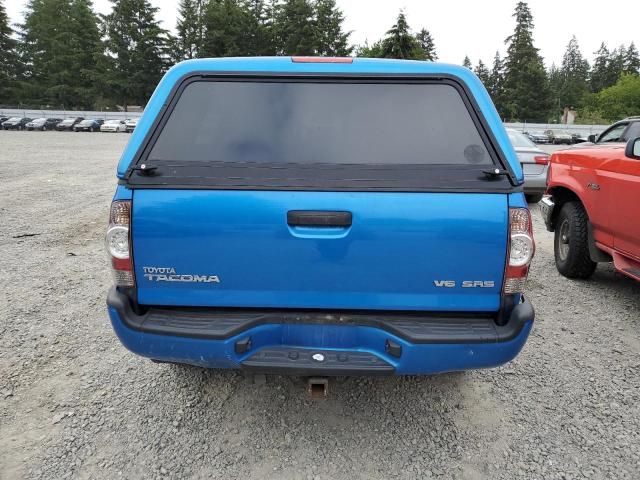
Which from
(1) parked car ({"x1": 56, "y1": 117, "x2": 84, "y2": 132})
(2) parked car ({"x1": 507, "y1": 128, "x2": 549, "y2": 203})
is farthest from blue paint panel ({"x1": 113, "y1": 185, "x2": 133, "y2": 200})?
(1) parked car ({"x1": 56, "y1": 117, "x2": 84, "y2": 132})

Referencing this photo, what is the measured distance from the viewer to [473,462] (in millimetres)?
2525

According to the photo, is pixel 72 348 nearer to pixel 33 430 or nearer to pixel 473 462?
pixel 33 430

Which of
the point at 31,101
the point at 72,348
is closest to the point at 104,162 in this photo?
the point at 72,348

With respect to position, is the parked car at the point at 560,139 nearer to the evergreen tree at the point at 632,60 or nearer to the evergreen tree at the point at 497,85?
the evergreen tree at the point at 497,85

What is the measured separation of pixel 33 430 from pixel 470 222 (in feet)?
8.89

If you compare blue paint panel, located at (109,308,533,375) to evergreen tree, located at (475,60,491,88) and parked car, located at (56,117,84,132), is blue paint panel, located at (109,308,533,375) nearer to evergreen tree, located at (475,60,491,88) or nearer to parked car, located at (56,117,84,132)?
parked car, located at (56,117,84,132)

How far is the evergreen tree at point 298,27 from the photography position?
65.1m

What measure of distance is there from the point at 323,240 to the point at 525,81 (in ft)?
267

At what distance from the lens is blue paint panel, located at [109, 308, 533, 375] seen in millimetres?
2232

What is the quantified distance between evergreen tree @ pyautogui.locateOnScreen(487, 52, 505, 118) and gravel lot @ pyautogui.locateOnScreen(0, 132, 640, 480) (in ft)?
245

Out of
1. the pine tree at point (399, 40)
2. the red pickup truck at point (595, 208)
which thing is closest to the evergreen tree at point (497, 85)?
the pine tree at point (399, 40)

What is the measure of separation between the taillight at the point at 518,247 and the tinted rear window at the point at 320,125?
0.34 m

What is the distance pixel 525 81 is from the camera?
7281 centimetres

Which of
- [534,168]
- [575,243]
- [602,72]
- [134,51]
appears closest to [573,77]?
[602,72]
